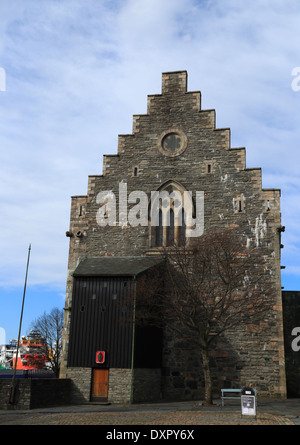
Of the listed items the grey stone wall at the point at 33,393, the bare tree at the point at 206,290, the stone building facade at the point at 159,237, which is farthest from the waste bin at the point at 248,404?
the grey stone wall at the point at 33,393

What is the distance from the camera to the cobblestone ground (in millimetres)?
14371

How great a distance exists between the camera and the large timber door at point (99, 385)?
21.9m

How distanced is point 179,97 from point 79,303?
13.5 m

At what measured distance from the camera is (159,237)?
26.4 metres

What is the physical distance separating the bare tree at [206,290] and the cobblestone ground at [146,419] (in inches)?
147

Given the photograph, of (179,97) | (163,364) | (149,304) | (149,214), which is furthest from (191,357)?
(179,97)

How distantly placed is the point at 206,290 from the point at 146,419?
23.6ft

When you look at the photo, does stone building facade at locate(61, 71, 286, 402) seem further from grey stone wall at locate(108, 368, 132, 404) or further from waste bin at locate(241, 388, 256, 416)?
waste bin at locate(241, 388, 256, 416)

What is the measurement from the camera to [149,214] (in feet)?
87.4

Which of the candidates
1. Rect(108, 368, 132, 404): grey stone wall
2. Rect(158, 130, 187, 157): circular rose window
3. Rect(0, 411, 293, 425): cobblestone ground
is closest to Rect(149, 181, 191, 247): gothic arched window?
Rect(158, 130, 187, 157): circular rose window

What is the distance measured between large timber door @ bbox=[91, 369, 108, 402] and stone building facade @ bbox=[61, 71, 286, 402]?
0.15 ft

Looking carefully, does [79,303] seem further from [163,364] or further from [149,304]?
[163,364]
